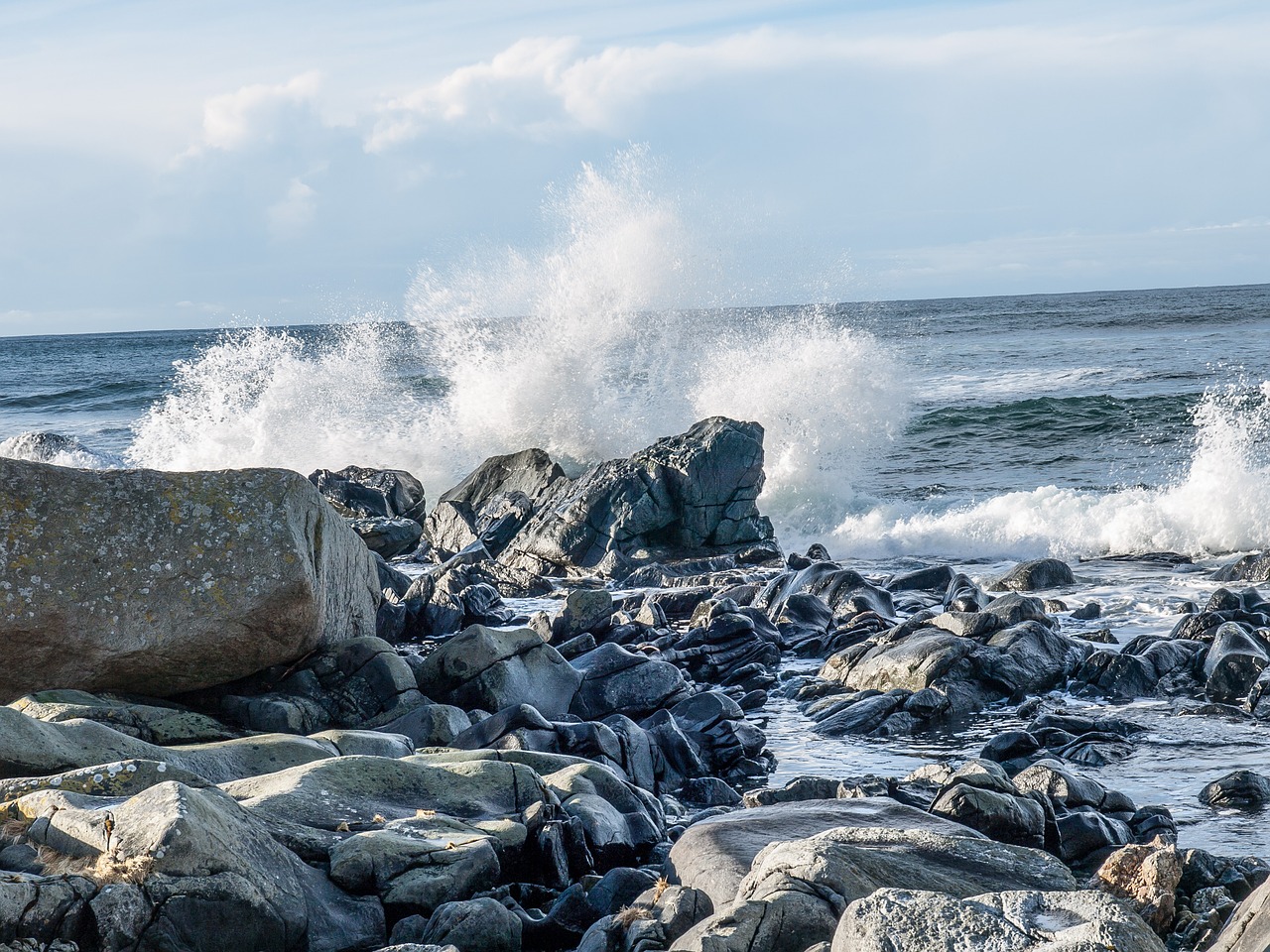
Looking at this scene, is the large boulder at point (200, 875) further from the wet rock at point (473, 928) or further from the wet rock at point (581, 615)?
the wet rock at point (581, 615)

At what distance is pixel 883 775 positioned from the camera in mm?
7098

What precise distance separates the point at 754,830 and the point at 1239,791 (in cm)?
303

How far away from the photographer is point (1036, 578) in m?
13.0

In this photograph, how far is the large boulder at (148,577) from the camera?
704 cm

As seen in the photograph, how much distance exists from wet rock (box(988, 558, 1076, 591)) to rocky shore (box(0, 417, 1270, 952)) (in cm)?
3

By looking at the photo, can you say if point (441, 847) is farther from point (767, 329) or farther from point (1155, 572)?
point (767, 329)

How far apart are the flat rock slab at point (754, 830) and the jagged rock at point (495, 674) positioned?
9.97 ft

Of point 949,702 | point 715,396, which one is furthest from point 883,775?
point 715,396

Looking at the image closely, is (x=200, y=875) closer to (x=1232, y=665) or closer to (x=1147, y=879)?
(x=1147, y=879)

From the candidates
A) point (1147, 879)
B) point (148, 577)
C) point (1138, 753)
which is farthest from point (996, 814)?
point (148, 577)

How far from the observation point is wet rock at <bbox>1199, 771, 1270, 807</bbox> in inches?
249

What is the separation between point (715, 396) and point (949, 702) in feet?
41.1

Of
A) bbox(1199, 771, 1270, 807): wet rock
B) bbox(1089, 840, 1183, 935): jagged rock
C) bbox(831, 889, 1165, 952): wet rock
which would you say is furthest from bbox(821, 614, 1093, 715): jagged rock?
bbox(831, 889, 1165, 952): wet rock

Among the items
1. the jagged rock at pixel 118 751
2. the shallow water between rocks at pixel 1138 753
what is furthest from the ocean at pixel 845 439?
the jagged rock at pixel 118 751
